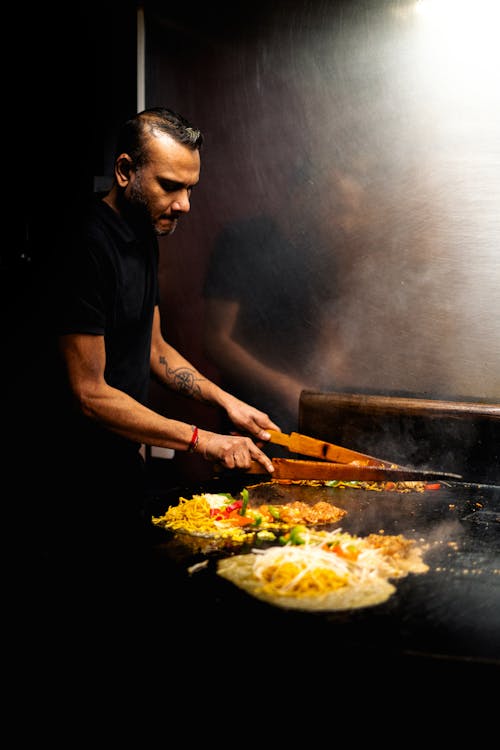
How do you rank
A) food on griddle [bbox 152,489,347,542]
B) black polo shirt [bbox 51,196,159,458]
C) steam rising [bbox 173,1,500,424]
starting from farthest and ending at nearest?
steam rising [bbox 173,1,500,424]
black polo shirt [bbox 51,196,159,458]
food on griddle [bbox 152,489,347,542]

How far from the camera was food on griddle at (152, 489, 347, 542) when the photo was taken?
7.19 feet

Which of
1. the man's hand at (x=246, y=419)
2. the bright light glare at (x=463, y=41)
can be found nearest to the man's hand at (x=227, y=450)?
the man's hand at (x=246, y=419)

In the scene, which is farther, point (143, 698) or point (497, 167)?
point (497, 167)

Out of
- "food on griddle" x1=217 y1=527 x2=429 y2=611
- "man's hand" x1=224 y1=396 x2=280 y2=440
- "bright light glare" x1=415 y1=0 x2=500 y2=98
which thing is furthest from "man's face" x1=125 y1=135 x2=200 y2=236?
"food on griddle" x1=217 y1=527 x2=429 y2=611

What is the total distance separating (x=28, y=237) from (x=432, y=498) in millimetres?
2520

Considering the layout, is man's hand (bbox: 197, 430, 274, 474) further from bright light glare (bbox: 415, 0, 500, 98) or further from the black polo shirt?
bright light glare (bbox: 415, 0, 500, 98)

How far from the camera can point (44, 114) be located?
354 centimetres

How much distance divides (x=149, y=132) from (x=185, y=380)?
1193mm

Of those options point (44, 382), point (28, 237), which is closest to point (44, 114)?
point (28, 237)

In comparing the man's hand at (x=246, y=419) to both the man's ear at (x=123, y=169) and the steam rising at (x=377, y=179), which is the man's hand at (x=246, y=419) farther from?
the man's ear at (x=123, y=169)

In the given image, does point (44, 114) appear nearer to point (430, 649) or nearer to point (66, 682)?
point (66, 682)

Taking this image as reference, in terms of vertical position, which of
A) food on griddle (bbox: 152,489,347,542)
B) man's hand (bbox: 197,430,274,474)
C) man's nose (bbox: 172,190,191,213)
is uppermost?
man's nose (bbox: 172,190,191,213)

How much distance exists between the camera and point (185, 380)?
3246 mm

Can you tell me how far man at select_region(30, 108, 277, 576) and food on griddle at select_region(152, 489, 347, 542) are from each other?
154 mm
